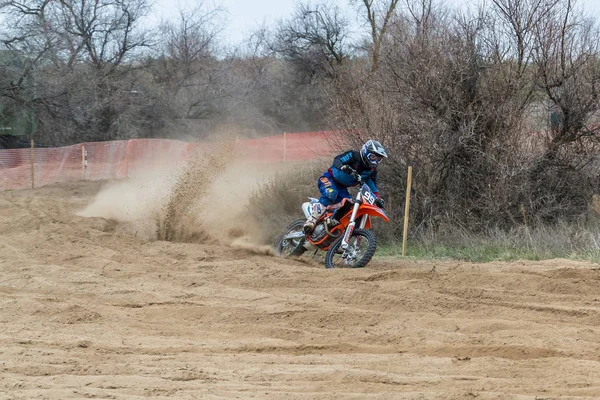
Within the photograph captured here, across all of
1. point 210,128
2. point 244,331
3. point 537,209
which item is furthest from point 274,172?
point 210,128

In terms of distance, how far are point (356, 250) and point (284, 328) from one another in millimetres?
3978

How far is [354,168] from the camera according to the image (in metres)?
11.4

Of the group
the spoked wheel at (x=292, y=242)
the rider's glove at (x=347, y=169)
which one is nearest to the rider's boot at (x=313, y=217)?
the spoked wheel at (x=292, y=242)

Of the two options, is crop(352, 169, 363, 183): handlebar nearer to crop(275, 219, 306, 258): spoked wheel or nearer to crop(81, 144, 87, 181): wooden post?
crop(275, 219, 306, 258): spoked wheel

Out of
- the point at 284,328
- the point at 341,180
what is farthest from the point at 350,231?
the point at 284,328

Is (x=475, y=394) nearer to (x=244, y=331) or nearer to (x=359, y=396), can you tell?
(x=359, y=396)

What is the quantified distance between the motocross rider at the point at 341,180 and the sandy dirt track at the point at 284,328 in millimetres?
893

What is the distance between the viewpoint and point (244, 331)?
23.8ft

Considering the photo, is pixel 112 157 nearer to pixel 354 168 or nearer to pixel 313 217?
pixel 313 217

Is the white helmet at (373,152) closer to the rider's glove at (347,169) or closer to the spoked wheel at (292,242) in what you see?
the rider's glove at (347,169)

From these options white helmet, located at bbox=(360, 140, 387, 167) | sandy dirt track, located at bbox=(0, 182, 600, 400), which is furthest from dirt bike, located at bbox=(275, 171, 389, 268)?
sandy dirt track, located at bbox=(0, 182, 600, 400)

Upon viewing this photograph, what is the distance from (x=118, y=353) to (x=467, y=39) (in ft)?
36.7

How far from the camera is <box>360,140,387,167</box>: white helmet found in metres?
10.8

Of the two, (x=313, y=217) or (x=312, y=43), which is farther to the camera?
(x=312, y=43)
